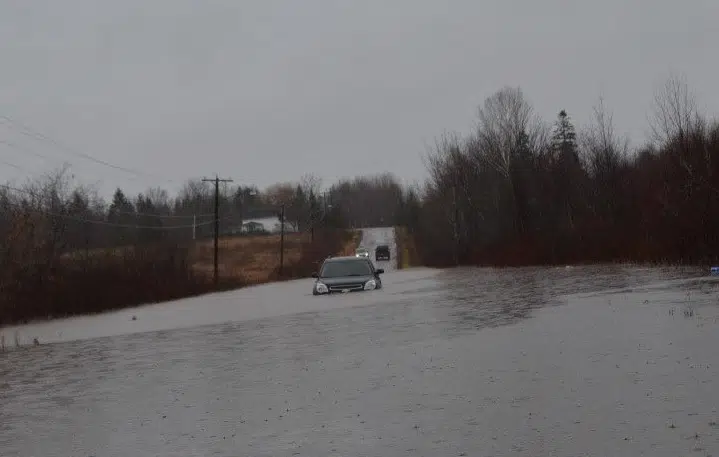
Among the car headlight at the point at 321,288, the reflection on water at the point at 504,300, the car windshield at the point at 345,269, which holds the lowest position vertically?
the reflection on water at the point at 504,300

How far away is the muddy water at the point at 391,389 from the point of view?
275 inches

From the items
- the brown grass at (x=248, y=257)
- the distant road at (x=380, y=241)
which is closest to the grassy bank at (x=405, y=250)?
the distant road at (x=380, y=241)

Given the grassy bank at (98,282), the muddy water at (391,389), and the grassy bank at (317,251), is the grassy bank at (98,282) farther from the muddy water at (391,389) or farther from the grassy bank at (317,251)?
the muddy water at (391,389)

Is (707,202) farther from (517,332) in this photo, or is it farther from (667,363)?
(667,363)

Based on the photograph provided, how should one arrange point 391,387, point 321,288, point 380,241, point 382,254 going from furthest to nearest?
1. point 380,241
2. point 382,254
3. point 321,288
4. point 391,387

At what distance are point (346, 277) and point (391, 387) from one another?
646 inches

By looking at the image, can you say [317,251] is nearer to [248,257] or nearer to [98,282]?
[248,257]

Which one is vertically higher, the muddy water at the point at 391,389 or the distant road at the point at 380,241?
the distant road at the point at 380,241

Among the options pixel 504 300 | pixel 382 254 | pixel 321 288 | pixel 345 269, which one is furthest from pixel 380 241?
pixel 504 300

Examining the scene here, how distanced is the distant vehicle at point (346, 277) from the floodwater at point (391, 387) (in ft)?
22.8

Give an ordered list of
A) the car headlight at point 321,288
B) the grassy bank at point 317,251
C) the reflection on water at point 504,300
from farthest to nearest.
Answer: the grassy bank at point 317,251 → the car headlight at point 321,288 → the reflection on water at point 504,300

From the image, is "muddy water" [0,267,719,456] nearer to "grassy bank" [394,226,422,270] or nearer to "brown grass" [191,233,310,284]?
"brown grass" [191,233,310,284]

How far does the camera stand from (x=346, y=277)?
26.0 meters

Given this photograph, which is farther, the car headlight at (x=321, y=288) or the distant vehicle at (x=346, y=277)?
the car headlight at (x=321, y=288)
